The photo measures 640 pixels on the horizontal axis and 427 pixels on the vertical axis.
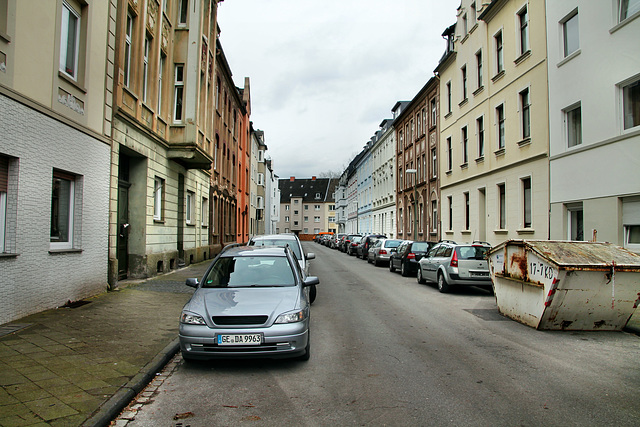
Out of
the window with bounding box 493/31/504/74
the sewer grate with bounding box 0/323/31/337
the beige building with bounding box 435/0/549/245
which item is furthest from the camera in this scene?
the window with bounding box 493/31/504/74

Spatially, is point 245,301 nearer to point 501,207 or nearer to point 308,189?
point 501,207

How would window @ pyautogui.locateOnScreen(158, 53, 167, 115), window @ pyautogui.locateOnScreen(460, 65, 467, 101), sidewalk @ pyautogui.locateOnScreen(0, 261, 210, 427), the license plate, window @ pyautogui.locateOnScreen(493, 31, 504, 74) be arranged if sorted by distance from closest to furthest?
sidewalk @ pyautogui.locateOnScreen(0, 261, 210, 427) < the license plate < window @ pyautogui.locateOnScreen(158, 53, 167, 115) < window @ pyautogui.locateOnScreen(493, 31, 504, 74) < window @ pyautogui.locateOnScreen(460, 65, 467, 101)

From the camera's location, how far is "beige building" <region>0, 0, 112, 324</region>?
7418 mm

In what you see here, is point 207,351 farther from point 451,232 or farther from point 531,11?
point 451,232

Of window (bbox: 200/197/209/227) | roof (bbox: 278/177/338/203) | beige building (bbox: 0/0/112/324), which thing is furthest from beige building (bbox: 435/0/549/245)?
roof (bbox: 278/177/338/203)

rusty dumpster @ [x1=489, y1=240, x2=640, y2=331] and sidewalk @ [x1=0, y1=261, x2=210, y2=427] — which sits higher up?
rusty dumpster @ [x1=489, y1=240, x2=640, y2=331]

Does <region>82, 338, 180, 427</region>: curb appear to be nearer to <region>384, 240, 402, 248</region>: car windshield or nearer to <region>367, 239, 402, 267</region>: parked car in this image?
<region>367, 239, 402, 267</region>: parked car

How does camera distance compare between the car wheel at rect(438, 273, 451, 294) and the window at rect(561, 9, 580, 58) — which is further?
the window at rect(561, 9, 580, 58)

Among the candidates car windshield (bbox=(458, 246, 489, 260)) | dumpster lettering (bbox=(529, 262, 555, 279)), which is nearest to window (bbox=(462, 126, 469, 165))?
car windshield (bbox=(458, 246, 489, 260))

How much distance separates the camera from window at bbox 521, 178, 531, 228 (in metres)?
17.8

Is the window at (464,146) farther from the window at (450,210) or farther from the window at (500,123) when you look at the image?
the window at (500,123)

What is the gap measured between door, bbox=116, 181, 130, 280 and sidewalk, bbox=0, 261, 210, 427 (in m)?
3.50

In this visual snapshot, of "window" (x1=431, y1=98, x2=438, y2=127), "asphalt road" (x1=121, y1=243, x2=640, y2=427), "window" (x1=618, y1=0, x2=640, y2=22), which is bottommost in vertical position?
"asphalt road" (x1=121, y1=243, x2=640, y2=427)

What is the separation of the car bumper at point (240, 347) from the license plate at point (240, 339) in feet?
0.13
